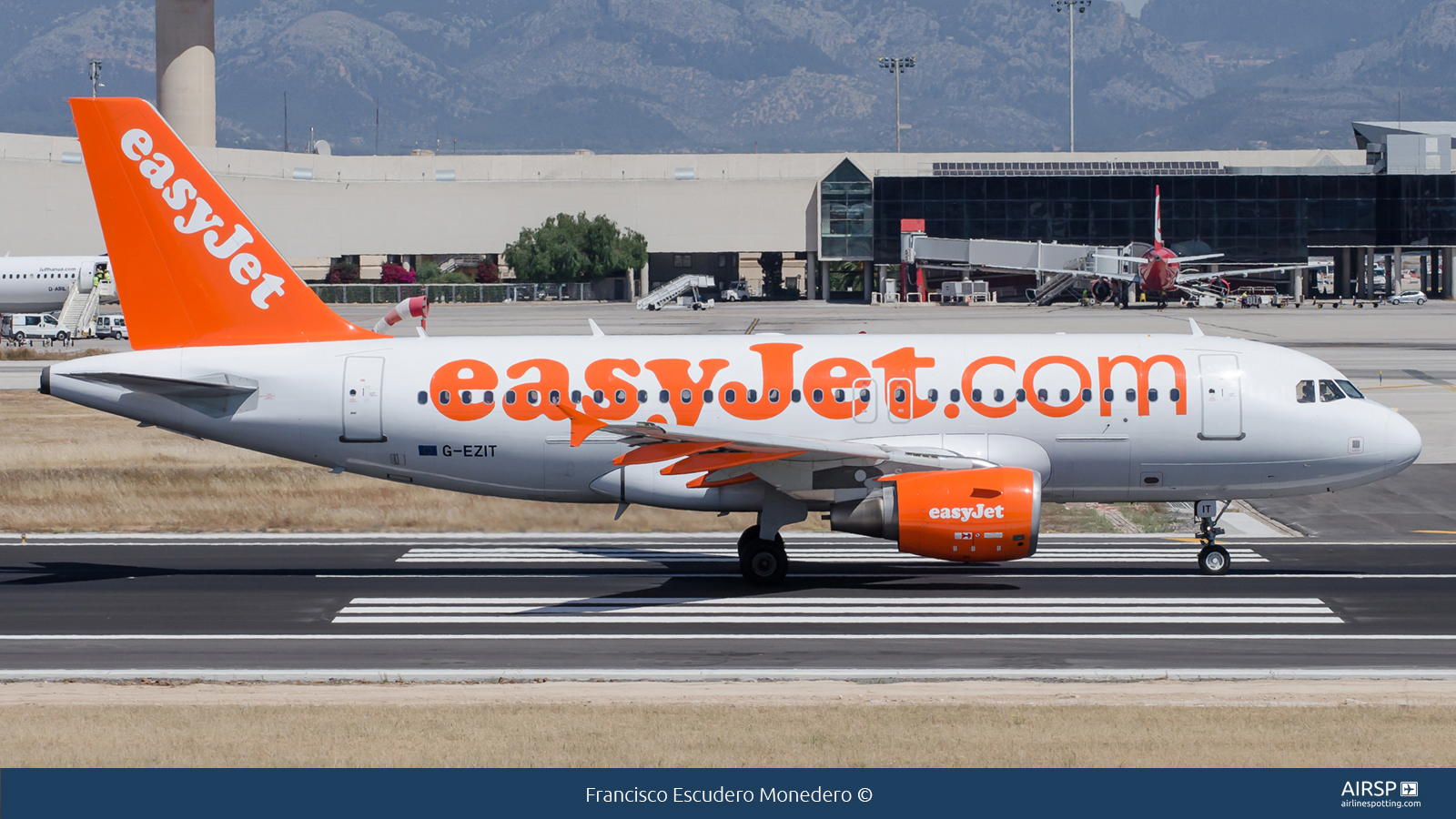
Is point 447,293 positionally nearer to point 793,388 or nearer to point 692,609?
point 793,388

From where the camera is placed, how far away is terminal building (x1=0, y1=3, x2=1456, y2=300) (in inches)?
6526

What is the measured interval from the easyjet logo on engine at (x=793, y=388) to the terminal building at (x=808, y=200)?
Answer: 467 ft

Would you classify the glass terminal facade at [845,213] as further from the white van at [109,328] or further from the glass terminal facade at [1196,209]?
the white van at [109,328]

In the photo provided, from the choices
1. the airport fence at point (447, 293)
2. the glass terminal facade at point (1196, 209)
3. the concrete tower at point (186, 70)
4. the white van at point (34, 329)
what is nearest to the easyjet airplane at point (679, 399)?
the white van at point (34, 329)

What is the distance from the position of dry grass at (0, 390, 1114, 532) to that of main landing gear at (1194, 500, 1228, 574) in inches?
237

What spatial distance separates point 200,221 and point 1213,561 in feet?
69.8

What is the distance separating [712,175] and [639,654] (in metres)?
170

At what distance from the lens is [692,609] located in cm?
2659

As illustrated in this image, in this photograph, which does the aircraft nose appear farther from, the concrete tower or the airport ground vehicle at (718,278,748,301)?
the concrete tower

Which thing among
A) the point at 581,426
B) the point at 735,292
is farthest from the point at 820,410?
the point at 735,292

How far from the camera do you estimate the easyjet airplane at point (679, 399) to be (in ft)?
91.7

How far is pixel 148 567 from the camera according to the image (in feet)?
101

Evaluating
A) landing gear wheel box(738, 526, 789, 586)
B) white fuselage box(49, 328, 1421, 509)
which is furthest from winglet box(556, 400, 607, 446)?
landing gear wheel box(738, 526, 789, 586)

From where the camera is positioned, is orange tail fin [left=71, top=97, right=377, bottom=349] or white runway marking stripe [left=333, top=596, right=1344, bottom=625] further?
orange tail fin [left=71, top=97, right=377, bottom=349]
